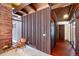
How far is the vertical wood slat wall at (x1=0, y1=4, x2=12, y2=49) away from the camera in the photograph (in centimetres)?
182

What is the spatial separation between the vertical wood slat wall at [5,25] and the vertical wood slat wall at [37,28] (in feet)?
1.04

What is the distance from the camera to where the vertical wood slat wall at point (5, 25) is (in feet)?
5.97

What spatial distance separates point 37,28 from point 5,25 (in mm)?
773

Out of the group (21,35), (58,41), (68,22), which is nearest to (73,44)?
(58,41)

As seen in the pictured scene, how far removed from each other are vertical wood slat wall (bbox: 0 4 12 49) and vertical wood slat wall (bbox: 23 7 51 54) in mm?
316

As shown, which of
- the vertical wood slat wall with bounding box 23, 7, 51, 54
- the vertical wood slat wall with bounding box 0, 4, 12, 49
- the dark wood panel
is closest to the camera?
the vertical wood slat wall with bounding box 0, 4, 12, 49

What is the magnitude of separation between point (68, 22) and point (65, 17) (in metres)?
0.14

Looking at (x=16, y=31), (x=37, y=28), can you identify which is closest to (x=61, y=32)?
(x=37, y=28)

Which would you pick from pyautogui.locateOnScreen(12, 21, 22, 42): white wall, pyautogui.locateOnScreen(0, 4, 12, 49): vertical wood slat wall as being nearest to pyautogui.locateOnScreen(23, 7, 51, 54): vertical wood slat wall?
pyautogui.locateOnScreen(12, 21, 22, 42): white wall

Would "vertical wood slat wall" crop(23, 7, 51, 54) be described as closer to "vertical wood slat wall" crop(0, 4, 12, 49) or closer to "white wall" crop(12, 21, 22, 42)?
"white wall" crop(12, 21, 22, 42)

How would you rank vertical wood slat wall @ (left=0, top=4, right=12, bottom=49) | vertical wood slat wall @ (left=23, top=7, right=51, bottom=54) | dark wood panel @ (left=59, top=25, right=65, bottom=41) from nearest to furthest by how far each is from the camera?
vertical wood slat wall @ (left=0, top=4, right=12, bottom=49) → vertical wood slat wall @ (left=23, top=7, right=51, bottom=54) → dark wood panel @ (left=59, top=25, right=65, bottom=41)

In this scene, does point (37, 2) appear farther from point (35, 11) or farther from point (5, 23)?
point (5, 23)

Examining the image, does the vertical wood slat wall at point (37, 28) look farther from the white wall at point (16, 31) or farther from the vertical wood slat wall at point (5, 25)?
the vertical wood slat wall at point (5, 25)

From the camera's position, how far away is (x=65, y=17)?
2066mm
